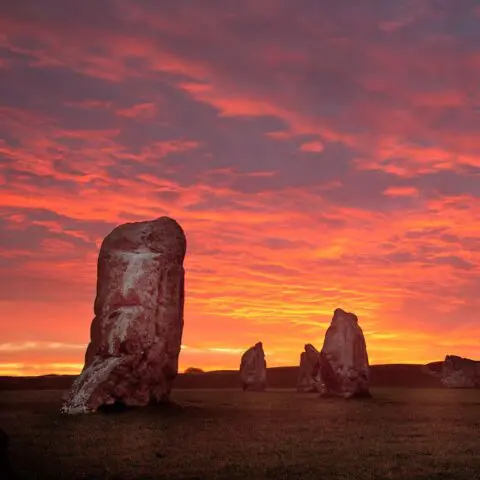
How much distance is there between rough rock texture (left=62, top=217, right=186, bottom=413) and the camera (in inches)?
1072

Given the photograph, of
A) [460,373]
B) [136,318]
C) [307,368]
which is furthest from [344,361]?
[460,373]

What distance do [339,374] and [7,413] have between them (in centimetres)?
2011

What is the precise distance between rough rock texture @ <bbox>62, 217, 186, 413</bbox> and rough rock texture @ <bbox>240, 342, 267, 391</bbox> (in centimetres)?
2538

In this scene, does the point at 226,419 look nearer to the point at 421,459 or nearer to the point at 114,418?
the point at 114,418

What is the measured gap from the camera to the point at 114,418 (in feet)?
78.7

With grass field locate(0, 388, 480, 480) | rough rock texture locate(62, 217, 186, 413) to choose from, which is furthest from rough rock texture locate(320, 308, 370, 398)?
rough rock texture locate(62, 217, 186, 413)

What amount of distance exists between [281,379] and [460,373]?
21464 millimetres

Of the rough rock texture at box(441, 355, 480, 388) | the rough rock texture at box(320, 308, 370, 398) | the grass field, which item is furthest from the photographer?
the rough rock texture at box(441, 355, 480, 388)

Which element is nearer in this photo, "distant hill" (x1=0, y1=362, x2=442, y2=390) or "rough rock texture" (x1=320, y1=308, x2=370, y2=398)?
"rough rock texture" (x1=320, y1=308, x2=370, y2=398)

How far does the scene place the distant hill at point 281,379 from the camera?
Result: 218ft

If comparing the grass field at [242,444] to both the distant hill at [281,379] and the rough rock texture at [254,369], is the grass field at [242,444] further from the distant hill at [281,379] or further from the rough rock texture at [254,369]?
the distant hill at [281,379]

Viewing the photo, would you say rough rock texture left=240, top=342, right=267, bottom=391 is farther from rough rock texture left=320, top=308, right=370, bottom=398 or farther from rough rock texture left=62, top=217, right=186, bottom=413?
rough rock texture left=62, top=217, right=186, bottom=413

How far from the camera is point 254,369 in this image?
5559 centimetres

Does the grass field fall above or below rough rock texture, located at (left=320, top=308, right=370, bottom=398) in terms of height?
below
